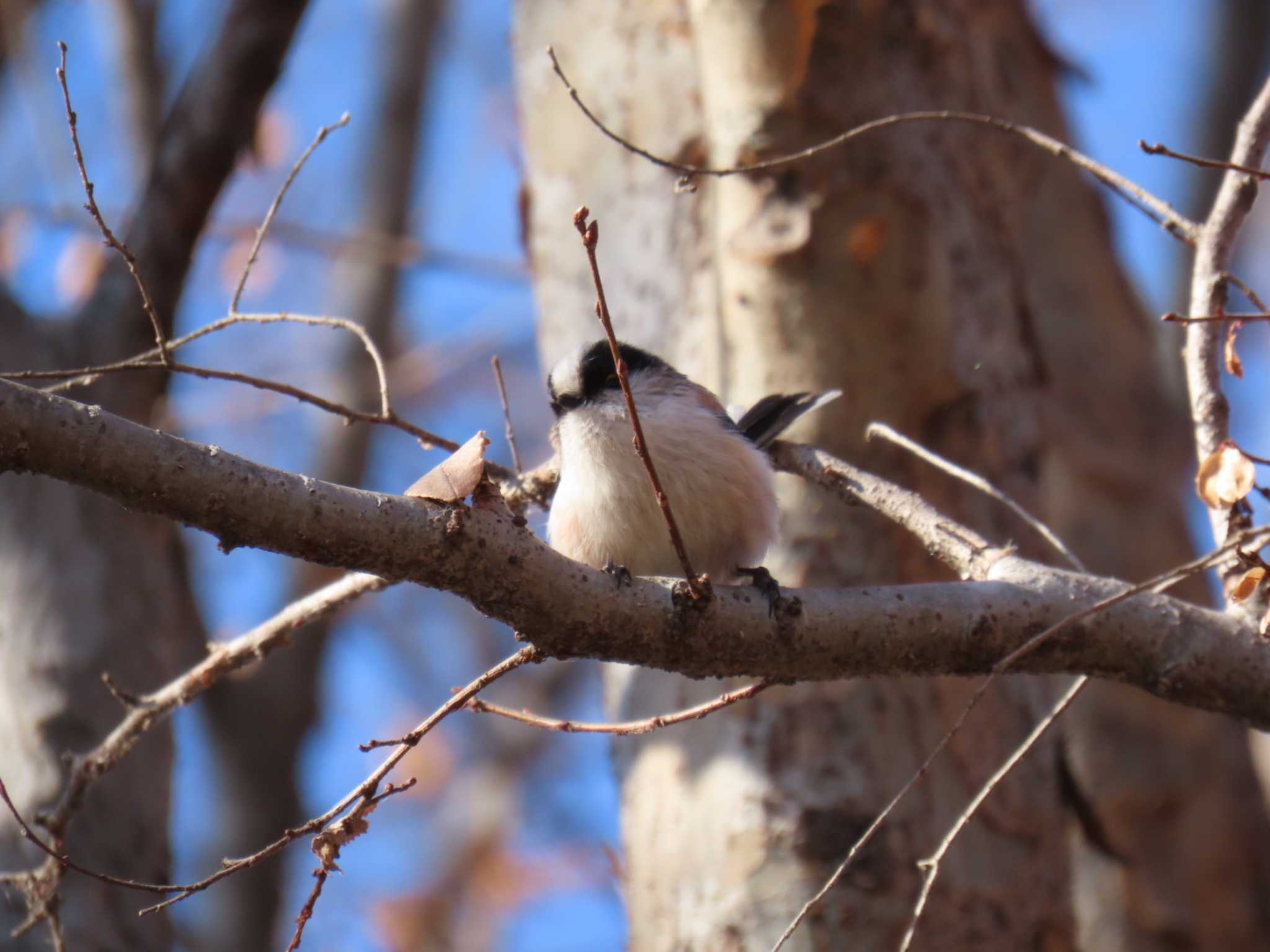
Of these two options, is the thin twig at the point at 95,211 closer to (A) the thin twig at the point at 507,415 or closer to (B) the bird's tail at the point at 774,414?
(A) the thin twig at the point at 507,415

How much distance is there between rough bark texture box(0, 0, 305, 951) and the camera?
2.46m

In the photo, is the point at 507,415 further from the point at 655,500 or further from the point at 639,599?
the point at 639,599

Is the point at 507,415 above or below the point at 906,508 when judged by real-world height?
above

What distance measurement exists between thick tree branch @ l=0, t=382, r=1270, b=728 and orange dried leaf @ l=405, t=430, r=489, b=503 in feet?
0.06

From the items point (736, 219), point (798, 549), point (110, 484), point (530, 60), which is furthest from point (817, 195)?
point (110, 484)

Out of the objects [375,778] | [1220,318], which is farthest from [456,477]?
[1220,318]

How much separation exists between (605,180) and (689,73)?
1.17 feet

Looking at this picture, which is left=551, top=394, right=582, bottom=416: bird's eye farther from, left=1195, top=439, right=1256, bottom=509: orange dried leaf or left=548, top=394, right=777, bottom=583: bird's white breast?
left=1195, top=439, right=1256, bottom=509: orange dried leaf

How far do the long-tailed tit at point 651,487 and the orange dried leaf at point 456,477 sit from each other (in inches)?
27.1

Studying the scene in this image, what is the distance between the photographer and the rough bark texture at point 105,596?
8.08 ft

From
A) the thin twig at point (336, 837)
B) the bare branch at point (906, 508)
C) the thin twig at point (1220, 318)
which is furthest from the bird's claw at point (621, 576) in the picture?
the thin twig at point (1220, 318)

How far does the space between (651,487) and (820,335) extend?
32.3 inches

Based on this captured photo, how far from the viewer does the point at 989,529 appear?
2.99m

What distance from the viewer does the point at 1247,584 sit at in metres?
1.80
